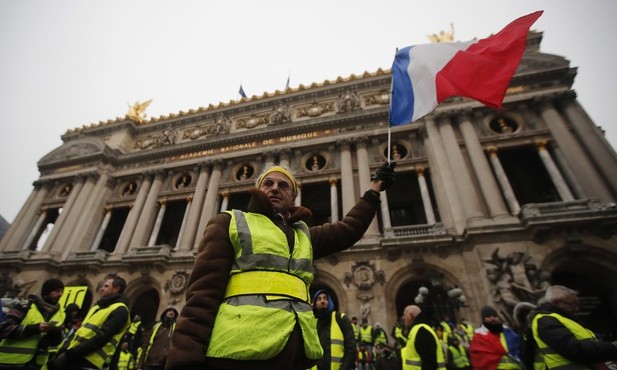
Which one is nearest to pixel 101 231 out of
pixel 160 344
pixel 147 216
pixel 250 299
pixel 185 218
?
pixel 147 216

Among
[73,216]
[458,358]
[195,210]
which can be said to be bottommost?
[458,358]

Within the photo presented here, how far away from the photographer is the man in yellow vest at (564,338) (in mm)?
2824

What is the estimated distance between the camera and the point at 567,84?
14734 mm

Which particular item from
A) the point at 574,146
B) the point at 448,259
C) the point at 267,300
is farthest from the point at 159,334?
the point at 574,146

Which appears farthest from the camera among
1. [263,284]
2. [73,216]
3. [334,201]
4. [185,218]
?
[73,216]

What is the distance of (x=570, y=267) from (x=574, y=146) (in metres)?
5.82

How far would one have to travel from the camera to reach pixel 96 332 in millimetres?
3629

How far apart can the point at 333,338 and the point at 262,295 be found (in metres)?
3.63

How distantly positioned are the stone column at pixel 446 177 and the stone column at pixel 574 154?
4.92 meters

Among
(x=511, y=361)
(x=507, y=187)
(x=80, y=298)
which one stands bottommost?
(x=511, y=361)

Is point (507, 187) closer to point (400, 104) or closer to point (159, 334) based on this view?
point (400, 104)

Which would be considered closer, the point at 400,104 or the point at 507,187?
the point at 400,104

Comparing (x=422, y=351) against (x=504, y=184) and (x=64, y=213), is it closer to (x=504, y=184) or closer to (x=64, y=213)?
(x=504, y=184)

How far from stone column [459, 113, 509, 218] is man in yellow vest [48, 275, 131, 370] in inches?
519
